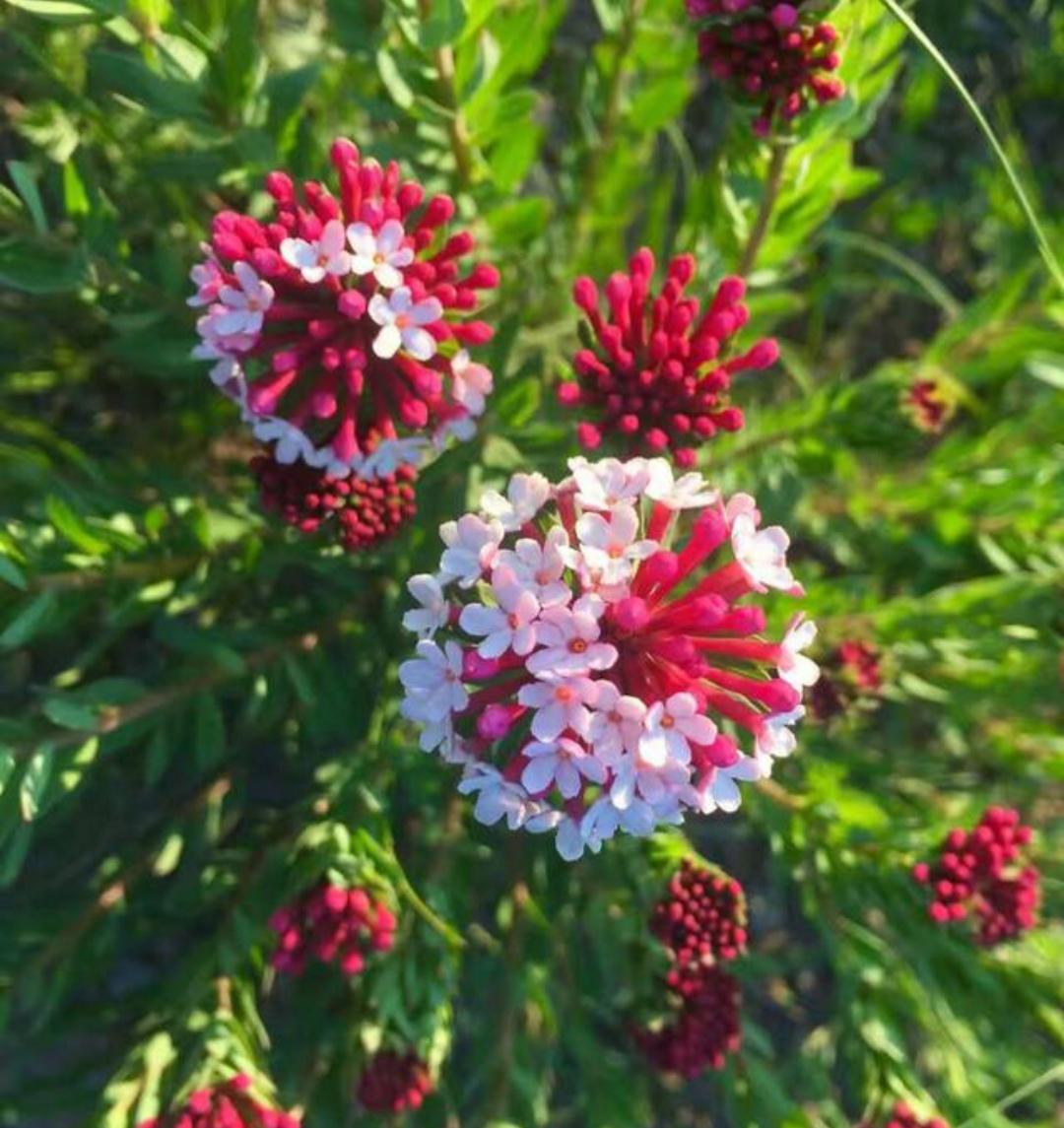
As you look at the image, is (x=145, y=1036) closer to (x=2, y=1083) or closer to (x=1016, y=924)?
(x=2, y=1083)

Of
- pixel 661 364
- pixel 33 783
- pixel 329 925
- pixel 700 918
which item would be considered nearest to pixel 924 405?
pixel 661 364

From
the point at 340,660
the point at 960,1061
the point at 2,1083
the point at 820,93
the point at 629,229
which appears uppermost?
the point at 629,229

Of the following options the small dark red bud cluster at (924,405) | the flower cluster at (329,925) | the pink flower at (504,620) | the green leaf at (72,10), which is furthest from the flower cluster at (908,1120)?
the green leaf at (72,10)

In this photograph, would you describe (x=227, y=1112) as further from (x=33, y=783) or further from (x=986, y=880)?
(x=986, y=880)

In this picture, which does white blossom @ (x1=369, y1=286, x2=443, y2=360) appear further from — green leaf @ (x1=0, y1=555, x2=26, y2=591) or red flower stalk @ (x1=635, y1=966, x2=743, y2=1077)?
red flower stalk @ (x1=635, y1=966, x2=743, y2=1077)

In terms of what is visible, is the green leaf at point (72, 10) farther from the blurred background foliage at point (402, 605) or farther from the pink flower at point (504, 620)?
the pink flower at point (504, 620)

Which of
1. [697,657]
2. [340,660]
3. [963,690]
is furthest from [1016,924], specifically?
[340,660]

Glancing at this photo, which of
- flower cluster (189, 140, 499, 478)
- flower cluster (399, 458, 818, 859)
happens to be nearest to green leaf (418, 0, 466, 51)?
flower cluster (189, 140, 499, 478)
